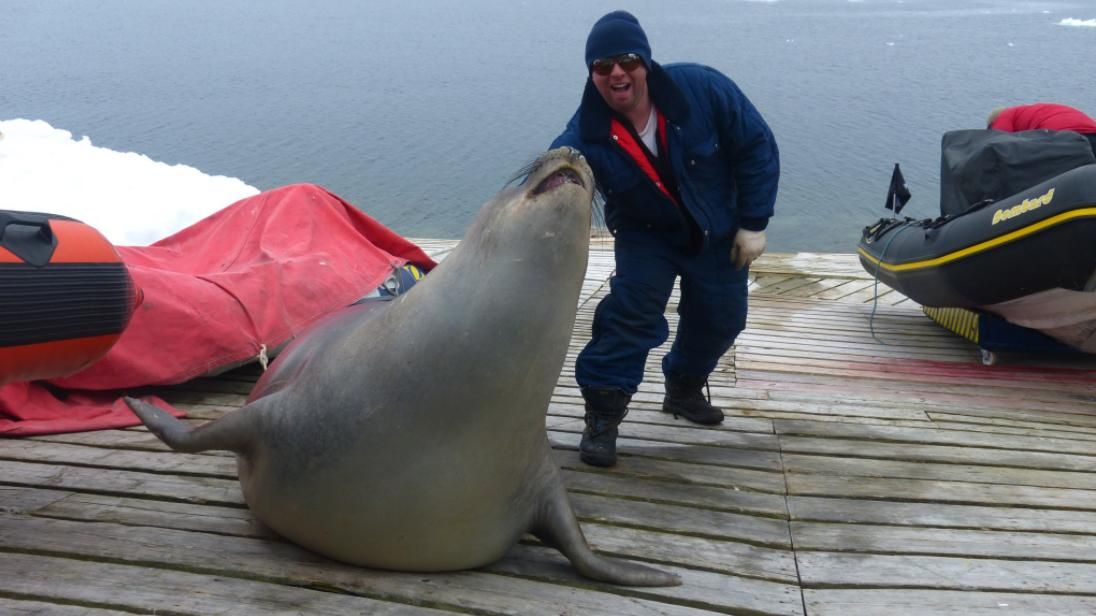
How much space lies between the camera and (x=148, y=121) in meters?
21.1

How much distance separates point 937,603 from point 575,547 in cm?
95

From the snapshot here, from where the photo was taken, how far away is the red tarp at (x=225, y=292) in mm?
3686

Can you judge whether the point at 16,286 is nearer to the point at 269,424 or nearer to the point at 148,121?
the point at 269,424

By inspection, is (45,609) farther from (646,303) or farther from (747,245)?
(747,245)

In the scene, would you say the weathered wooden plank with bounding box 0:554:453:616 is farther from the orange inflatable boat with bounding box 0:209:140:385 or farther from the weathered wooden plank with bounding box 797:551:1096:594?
the weathered wooden plank with bounding box 797:551:1096:594

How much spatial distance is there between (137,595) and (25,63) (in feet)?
105

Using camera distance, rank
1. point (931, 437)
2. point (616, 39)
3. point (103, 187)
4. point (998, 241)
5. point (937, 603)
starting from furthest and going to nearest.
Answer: point (103, 187) → point (998, 241) → point (931, 437) → point (616, 39) → point (937, 603)

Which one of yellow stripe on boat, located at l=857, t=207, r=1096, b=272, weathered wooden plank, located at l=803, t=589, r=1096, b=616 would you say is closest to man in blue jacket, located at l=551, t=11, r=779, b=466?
weathered wooden plank, located at l=803, t=589, r=1096, b=616

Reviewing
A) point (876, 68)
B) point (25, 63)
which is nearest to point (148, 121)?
point (25, 63)

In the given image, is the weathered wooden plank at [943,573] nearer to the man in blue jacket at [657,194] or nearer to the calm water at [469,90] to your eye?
the man in blue jacket at [657,194]

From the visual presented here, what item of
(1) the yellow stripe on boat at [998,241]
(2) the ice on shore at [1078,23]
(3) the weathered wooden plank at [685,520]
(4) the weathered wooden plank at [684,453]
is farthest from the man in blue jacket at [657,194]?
(2) the ice on shore at [1078,23]

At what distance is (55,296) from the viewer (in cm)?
263

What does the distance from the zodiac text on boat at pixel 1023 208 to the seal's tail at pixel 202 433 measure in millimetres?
3930

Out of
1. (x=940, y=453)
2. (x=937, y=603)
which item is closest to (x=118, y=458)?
(x=937, y=603)
